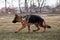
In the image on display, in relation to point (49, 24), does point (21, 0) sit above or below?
above

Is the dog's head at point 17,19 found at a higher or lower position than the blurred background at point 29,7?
lower

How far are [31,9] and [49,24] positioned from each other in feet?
1.24

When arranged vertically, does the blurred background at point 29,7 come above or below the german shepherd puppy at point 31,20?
above

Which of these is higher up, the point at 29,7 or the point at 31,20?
the point at 29,7

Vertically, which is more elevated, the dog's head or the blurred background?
the blurred background

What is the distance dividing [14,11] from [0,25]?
0.31m

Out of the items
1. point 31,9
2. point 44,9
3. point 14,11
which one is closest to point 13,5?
point 14,11

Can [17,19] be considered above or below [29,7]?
below

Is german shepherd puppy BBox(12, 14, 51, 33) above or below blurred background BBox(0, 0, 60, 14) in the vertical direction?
below

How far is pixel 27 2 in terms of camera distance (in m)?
2.78

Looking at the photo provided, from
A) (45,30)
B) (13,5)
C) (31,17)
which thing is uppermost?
(13,5)

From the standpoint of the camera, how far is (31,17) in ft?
8.94

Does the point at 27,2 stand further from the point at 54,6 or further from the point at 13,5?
the point at 54,6

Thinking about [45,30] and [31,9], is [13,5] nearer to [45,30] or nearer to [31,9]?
[31,9]
